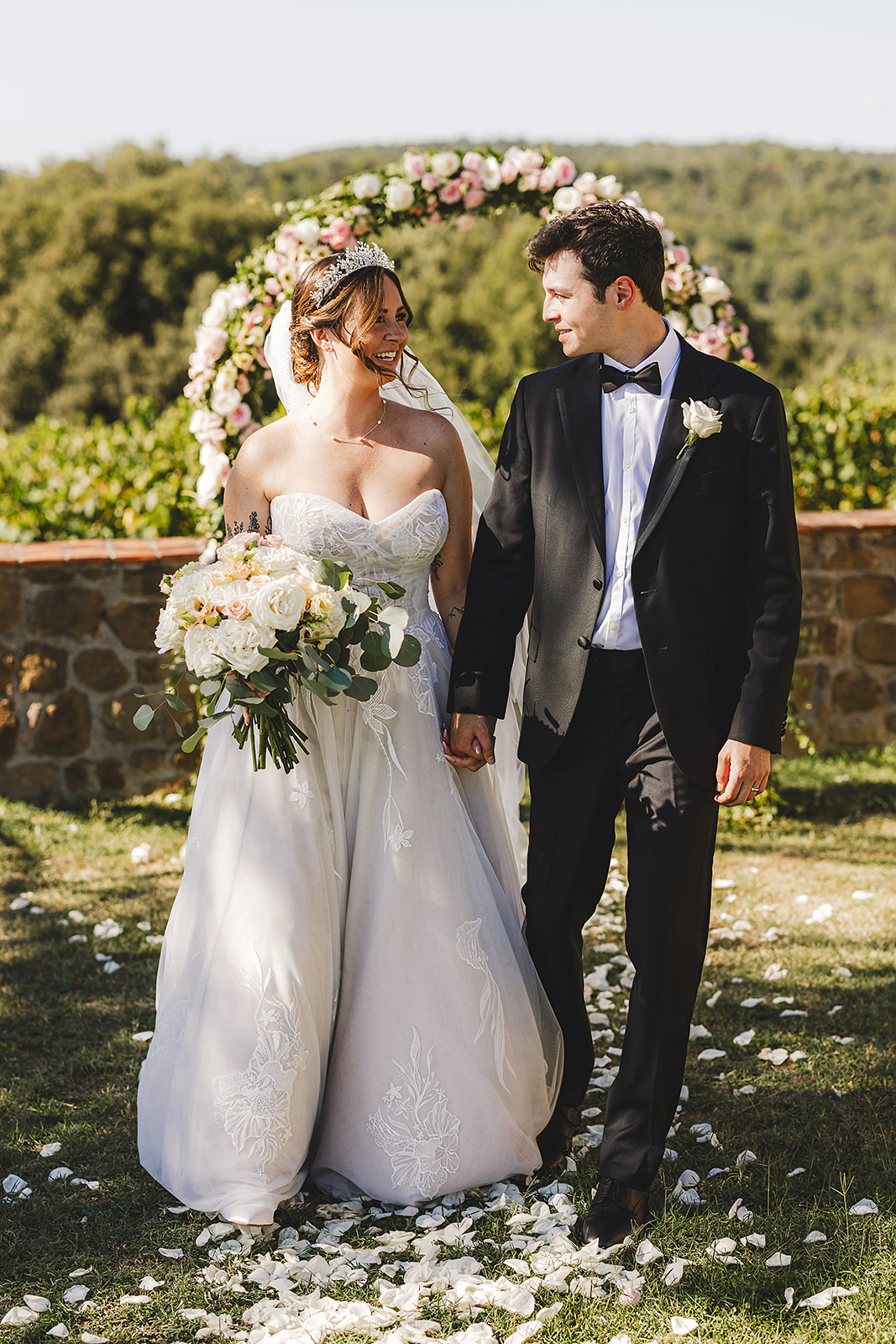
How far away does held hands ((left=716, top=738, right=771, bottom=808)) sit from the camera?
105 inches

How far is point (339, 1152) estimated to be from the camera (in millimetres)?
2928

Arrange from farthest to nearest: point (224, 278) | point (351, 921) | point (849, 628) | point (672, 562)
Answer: point (224, 278), point (849, 628), point (351, 921), point (672, 562)

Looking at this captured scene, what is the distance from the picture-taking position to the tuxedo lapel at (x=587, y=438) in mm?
2721

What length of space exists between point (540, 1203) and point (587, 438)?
1792 mm

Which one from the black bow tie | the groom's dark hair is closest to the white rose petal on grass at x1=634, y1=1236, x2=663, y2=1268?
the black bow tie

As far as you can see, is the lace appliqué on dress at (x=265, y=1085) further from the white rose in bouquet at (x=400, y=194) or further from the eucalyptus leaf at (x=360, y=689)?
the white rose in bouquet at (x=400, y=194)

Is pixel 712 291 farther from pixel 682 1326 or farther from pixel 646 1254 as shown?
pixel 682 1326

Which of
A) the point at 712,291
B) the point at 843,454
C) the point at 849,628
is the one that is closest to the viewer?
Answer: the point at 712,291

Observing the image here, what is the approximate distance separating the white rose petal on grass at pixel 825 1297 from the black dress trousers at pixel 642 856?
413 mm

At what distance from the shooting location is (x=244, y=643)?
2559mm

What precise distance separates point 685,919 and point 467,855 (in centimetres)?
58

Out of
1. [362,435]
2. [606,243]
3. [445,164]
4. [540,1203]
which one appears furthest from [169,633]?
[445,164]

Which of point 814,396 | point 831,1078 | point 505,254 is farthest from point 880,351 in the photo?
point 831,1078

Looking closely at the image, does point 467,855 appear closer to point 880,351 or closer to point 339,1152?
point 339,1152
